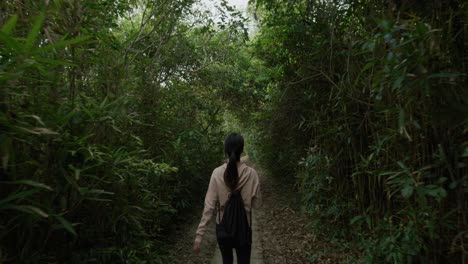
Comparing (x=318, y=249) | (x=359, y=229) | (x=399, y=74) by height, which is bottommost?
(x=318, y=249)

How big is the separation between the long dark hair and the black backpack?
8cm

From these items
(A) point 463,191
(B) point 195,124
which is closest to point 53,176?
(A) point 463,191

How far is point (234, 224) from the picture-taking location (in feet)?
7.63

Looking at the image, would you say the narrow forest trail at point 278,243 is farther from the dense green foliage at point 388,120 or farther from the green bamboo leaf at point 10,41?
the green bamboo leaf at point 10,41

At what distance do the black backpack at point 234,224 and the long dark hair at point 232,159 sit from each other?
8cm

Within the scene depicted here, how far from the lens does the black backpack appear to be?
91.7 inches

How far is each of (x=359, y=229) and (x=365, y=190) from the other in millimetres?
425

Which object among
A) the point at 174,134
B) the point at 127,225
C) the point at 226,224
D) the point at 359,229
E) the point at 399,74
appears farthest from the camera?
the point at 174,134

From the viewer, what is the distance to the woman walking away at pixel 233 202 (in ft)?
7.70

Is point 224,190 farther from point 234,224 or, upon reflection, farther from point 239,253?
point 239,253

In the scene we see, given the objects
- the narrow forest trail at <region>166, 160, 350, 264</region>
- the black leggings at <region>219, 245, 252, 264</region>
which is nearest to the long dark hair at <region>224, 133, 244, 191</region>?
the black leggings at <region>219, 245, 252, 264</region>

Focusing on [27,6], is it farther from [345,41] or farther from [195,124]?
[195,124]

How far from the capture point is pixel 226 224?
2346mm

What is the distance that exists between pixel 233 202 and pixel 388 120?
1.42 meters
